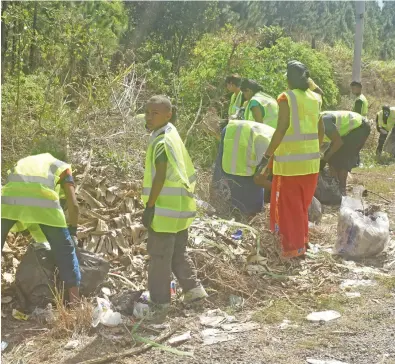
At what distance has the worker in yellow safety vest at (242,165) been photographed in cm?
637

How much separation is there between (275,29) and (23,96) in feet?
42.7

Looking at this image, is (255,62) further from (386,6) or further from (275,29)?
(386,6)

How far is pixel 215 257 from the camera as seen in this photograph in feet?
16.1

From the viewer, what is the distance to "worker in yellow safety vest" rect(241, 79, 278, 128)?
7039 millimetres

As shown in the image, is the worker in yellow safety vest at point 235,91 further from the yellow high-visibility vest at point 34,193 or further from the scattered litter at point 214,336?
the scattered litter at point 214,336

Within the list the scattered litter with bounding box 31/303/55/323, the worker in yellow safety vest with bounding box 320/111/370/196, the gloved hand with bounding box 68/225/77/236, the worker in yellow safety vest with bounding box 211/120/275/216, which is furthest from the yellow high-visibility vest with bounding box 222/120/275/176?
the scattered litter with bounding box 31/303/55/323

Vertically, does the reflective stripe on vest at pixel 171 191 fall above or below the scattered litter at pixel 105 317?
above

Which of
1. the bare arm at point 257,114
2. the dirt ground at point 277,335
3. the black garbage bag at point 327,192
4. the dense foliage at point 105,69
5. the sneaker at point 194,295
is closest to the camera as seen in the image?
the dirt ground at point 277,335

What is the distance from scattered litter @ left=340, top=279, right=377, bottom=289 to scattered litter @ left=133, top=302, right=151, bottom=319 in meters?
1.64

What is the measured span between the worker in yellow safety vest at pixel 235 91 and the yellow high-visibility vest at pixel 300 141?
2.24 meters

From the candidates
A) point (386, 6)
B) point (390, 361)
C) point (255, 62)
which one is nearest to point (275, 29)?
point (255, 62)

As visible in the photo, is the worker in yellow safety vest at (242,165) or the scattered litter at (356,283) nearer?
the scattered litter at (356,283)

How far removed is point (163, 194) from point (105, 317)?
90cm

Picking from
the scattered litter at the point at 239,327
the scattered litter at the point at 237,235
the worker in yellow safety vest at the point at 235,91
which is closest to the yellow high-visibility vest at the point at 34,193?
the scattered litter at the point at 239,327
